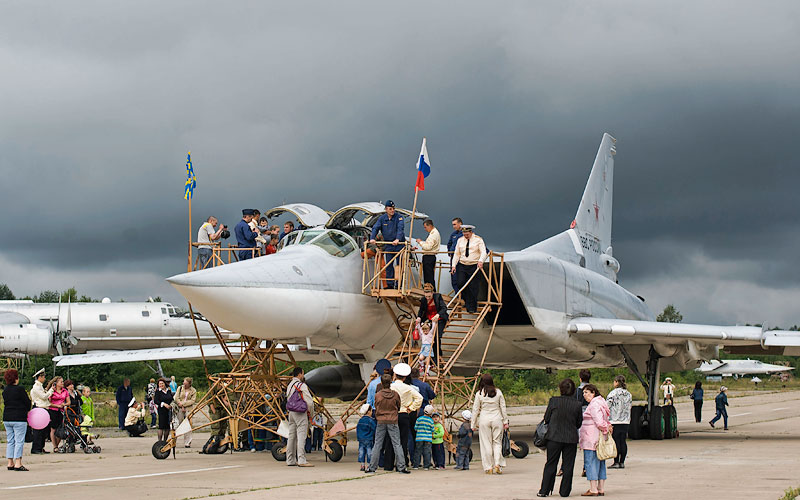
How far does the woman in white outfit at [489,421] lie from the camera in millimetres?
11719

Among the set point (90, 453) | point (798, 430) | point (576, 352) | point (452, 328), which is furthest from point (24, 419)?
point (798, 430)

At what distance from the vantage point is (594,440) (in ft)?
32.5

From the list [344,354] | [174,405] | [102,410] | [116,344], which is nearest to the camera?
[344,354]

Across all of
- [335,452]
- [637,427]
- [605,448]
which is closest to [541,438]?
[605,448]

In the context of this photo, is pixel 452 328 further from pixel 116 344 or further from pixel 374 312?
pixel 116 344

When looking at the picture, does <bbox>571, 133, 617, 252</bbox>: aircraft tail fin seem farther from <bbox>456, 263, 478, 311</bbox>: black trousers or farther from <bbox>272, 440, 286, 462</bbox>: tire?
<bbox>272, 440, 286, 462</bbox>: tire

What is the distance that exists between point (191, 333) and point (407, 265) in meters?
31.5

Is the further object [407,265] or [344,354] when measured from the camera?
[344,354]

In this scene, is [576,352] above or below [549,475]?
above

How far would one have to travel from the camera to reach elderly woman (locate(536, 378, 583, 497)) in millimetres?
9461

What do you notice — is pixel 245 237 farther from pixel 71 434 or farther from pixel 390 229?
pixel 71 434

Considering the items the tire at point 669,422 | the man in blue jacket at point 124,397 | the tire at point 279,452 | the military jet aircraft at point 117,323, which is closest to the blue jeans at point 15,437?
the tire at point 279,452

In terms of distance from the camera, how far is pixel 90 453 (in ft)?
54.1

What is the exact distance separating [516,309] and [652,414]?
482 cm
